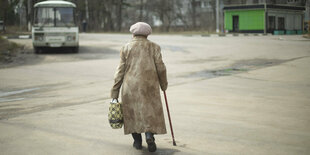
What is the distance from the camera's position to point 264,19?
141 feet

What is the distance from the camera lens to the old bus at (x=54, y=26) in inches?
866

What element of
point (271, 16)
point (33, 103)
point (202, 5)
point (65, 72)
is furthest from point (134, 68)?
point (202, 5)

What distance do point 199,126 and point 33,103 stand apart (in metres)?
4.16

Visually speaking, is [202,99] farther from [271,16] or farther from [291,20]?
[291,20]

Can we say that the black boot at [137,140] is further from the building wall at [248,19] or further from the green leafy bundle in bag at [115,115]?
Answer: the building wall at [248,19]

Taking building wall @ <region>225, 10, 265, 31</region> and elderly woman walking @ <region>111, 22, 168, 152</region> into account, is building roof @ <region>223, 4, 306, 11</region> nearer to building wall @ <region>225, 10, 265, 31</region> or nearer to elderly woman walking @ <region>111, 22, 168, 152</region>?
building wall @ <region>225, 10, 265, 31</region>

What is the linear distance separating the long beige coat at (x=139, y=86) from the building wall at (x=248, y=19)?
40.3m

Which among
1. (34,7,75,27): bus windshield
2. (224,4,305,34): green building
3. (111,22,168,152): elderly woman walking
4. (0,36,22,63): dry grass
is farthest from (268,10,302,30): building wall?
(111,22,168,152): elderly woman walking

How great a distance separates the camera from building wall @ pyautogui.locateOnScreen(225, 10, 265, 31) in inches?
1718

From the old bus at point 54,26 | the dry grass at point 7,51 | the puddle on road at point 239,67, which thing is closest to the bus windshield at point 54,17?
the old bus at point 54,26

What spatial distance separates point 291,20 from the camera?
1850 inches

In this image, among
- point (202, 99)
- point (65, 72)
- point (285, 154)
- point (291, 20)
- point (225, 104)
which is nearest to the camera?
point (285, 154)

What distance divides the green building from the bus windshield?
85.4 feet

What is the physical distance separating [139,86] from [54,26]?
1822 centimetres
